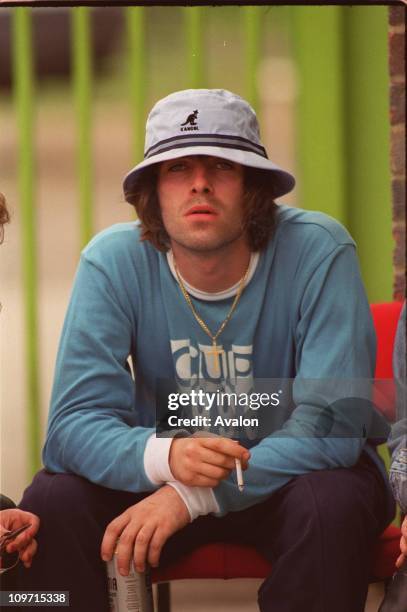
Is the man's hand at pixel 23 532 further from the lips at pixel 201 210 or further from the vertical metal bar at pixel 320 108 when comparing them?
the vertical metal bar at pixel 320 108

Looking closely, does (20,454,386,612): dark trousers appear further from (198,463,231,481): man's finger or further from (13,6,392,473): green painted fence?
(13,6,392,473): green painted fence

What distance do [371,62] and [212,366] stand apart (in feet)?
2.78

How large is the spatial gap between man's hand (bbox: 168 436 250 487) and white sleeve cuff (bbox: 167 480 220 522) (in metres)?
0.01

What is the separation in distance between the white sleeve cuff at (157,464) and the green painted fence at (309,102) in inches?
15.3

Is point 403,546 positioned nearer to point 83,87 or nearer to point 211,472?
point 211,472

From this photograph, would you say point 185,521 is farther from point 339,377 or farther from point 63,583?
point 339,377

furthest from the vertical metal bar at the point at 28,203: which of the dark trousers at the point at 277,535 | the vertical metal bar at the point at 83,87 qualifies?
the dark trousers at the point at 277,535

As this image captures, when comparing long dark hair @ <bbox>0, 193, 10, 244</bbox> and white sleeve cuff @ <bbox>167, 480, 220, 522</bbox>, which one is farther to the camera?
long dark hair @ <bbox>0, 193, 10, 244</bbox>

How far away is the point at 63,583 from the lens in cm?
206

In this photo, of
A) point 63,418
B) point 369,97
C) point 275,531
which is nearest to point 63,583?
point 63,418

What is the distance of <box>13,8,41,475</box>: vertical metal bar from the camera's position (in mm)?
2203

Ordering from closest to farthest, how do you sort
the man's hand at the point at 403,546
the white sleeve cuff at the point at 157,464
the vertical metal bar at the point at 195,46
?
the man's hand at the point at 403,546 < the white sleeve cuff at the point at 157,464 < the vertical metal bar at the point at 195,46

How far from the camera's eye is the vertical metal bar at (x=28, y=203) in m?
2.20

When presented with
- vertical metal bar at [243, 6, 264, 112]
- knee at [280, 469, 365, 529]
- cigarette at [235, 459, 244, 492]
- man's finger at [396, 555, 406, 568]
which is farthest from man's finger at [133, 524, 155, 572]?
vertical metal bar at [243, 6, 264, 112]
